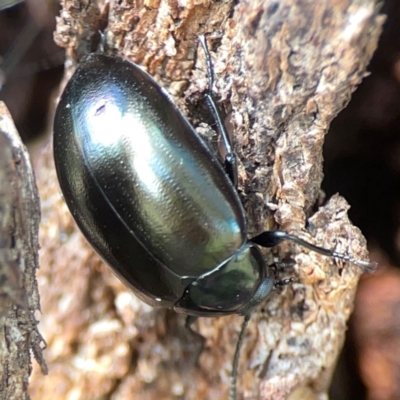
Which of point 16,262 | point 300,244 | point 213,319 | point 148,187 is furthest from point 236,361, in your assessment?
point 16,262

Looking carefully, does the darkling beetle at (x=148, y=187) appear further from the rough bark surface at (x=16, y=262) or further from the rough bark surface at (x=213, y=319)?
the rough bark surface at (x=16, y=262)

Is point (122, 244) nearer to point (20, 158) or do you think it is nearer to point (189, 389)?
point (20, 158)

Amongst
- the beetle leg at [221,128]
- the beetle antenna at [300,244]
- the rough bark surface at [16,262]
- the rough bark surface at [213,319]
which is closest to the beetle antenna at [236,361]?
the rough bark surface at [213,319]

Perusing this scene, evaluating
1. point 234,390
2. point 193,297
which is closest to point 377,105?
point 193,297

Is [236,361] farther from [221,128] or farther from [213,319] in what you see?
[221,128]

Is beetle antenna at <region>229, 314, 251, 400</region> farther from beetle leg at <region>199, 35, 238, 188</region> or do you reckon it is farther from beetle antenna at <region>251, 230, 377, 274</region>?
beetle leg at <region>199, 35, 238, 188</region>
